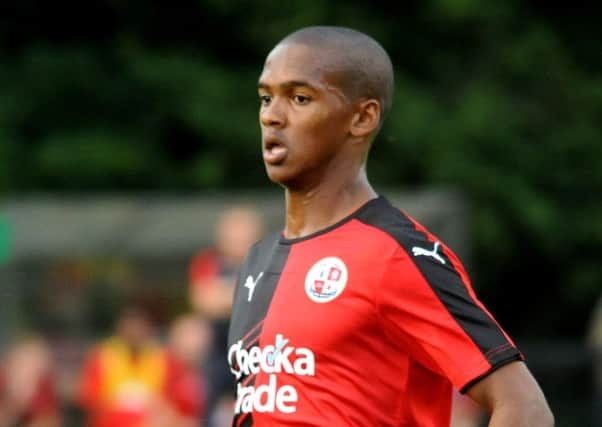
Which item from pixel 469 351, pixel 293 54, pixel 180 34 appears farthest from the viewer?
pixel 180 34

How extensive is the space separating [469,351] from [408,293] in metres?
0.19

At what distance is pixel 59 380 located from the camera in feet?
→ 37.5

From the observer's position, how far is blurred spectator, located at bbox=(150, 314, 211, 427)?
9992 millimetres

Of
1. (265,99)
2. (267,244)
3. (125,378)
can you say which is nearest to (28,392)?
(125,378)

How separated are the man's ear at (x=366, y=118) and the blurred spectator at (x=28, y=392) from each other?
294 inches

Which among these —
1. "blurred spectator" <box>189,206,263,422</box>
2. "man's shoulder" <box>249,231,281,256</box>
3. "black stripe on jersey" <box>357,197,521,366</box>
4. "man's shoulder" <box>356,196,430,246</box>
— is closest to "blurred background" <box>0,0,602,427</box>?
"blurred spectator" <box>189,206,263,422</box>

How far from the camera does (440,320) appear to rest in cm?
333

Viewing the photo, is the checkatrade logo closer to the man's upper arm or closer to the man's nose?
the man's upper arm

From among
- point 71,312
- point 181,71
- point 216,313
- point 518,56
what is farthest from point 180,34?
point 216,313

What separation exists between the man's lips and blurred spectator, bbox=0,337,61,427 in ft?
24.2

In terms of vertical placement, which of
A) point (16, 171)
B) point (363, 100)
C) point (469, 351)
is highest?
point (16, 171)

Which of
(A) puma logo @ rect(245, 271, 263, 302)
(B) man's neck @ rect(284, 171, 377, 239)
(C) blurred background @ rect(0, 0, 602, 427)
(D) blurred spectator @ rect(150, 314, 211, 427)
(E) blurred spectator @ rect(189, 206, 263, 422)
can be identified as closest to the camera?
(B) man's neck @ rect(284, 171, 377, 239)

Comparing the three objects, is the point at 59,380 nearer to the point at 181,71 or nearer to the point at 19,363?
the point at 19,363

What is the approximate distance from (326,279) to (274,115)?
1.36 ft
